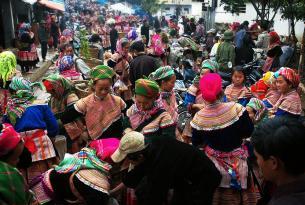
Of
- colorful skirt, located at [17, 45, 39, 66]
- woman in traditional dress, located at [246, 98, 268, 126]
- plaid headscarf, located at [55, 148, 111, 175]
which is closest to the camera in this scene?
plaid headscarf, located at [55, 148, 111, 175]

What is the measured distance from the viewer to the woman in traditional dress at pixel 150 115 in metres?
3.50

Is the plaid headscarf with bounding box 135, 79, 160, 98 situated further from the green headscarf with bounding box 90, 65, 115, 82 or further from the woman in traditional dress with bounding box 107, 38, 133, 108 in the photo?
the woman in traditional dress with bounding box 107, 38, 133, 108

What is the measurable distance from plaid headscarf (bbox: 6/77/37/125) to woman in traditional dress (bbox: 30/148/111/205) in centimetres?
85

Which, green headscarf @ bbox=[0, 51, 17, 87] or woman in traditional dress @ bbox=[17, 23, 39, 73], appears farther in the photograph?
woman in traditional dress @ bbox=[17, 23, 39, 73]

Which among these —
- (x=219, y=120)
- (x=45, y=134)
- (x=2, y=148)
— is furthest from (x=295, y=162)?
(x=45, y=134)

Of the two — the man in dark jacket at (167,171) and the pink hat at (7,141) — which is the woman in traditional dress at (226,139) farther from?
the pink hat at (7,141)

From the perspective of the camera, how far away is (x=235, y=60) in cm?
879

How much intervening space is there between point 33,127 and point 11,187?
1536 millimetres

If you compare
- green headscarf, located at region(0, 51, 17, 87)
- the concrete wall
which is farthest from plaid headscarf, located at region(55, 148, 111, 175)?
the concrete wall

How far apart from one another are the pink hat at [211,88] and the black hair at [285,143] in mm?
1299

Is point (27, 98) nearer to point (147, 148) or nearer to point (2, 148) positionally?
point (2, 148)

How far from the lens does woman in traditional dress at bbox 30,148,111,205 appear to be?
110 inches

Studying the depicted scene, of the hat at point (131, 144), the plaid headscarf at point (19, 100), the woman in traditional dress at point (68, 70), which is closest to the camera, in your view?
the hat at point (131, 144)

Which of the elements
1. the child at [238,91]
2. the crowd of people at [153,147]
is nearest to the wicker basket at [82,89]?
the crowd of people at [153,147]
